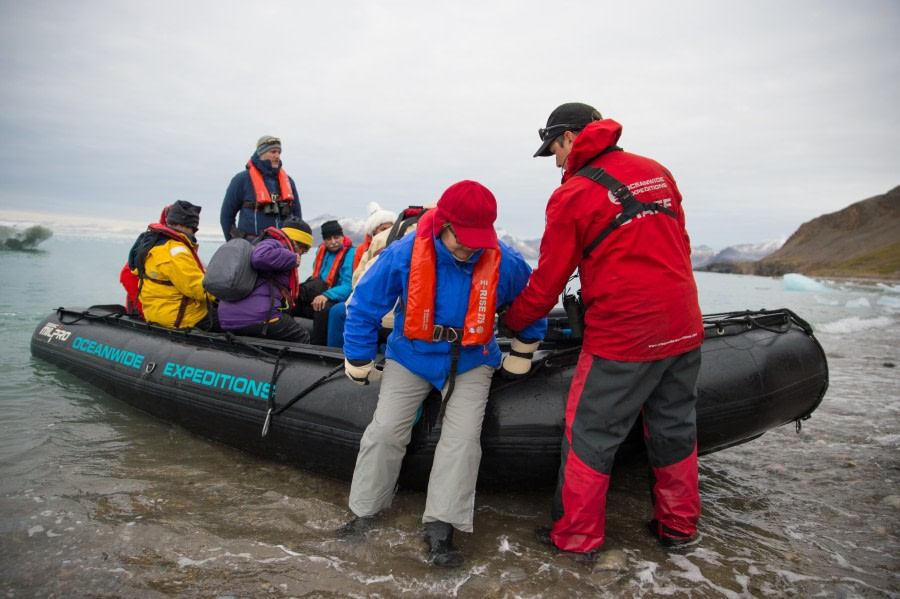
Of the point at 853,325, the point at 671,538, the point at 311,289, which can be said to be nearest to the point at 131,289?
the point at 311,289

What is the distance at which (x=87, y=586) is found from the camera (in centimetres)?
229

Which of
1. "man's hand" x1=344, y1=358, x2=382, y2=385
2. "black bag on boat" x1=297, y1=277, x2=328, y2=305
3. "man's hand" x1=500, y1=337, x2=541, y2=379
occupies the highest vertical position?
"black bag on boat" x1=297, y1=277, x2=328, y2=305

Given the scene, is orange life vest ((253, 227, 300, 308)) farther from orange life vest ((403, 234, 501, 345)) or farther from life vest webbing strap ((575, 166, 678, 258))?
life vest webbing strap ((575, 166, 678, 258))

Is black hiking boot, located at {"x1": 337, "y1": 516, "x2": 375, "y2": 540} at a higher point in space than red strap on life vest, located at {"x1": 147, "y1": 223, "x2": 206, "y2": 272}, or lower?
lower

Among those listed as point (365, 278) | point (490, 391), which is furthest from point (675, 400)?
point (365, 278)

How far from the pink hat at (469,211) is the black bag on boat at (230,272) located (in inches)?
87.5

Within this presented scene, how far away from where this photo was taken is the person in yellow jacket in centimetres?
432

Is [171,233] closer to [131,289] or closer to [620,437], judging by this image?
[131,289]

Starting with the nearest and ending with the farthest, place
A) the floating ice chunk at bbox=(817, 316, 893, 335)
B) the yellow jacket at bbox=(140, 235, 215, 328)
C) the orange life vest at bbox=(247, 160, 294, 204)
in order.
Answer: the yellow jacket at bbox=(140, 235, 215, 328) < the orange life vest at bbox=(247, 160, 294, 204) < the floating ice chunk at bbox=(817, 316, 893, 335)

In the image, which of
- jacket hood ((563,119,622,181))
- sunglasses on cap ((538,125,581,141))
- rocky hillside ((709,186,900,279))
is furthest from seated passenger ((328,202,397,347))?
rocky hillside ((709,186,900,279))

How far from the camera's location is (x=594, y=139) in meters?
2.38

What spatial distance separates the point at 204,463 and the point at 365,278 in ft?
7.10

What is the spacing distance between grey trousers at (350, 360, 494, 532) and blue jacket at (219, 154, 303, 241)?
133 inches

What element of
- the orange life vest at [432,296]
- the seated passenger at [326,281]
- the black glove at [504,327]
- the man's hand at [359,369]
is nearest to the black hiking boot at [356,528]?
the man's hand at [359,369]
